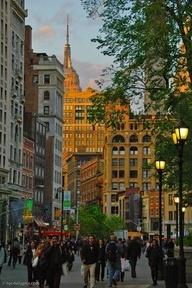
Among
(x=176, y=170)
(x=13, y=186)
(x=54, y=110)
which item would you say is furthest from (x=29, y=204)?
(x=54, y=110)

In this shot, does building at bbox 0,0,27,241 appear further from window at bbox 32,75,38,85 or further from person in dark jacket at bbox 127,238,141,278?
person in dark jacket at bbox 127,238,141,278

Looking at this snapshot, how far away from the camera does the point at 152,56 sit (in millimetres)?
30172

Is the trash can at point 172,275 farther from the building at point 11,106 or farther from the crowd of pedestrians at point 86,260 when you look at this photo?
the building at point 11,106

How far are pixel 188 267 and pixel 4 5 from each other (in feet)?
294

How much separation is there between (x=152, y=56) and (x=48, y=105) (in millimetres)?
134596

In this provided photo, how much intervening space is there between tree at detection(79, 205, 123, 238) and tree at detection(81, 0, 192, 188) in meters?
115

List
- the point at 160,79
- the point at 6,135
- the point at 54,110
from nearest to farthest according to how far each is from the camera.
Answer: the point at 160,79, the point at 6,135, the point at 54,110

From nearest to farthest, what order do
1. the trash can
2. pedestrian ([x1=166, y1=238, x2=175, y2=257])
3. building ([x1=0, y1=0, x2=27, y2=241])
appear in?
the trash can, pedestrian ([x1=166, y1=238, x2=175, y2=257]), building ([x1=0, y1=0, x2=27, y2=241])

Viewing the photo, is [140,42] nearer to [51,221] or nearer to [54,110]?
[51,221]

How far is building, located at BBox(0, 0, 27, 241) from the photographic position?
366 feet

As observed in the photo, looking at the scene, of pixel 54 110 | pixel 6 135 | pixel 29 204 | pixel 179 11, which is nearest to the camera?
pixel 179 11

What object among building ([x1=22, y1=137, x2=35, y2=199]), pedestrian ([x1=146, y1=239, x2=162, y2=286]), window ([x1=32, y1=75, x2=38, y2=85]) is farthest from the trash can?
window ([x1=32, y1=75, x2=38, y2=85])

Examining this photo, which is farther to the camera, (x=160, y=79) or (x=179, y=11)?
(x=160, y=79)

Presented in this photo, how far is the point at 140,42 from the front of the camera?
99.9ft
